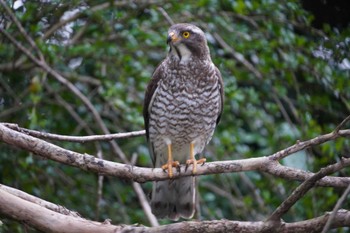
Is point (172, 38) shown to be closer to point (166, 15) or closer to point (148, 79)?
point (166, 15)

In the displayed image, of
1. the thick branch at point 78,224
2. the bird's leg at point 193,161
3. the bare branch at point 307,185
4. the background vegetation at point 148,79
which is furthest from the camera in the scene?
the background vegetation at point 148,79

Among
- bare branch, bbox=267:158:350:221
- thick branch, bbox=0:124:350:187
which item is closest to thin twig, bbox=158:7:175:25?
thick branch, bbox=0:124:350:187

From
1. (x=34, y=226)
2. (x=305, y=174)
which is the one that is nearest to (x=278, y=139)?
(x=305, y=174)

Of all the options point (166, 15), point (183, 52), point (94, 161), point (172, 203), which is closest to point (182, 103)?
point (183, 52)

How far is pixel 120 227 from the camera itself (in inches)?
117

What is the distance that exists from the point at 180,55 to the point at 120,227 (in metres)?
1.63

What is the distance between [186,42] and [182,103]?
39 centimetres

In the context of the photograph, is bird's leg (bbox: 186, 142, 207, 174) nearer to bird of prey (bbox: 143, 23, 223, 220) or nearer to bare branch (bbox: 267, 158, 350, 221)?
bird of prey (bbox: 143, 23, 223, 220)

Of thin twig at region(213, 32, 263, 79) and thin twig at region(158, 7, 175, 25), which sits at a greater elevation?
thin twig at region(158, 7, 175, 25)

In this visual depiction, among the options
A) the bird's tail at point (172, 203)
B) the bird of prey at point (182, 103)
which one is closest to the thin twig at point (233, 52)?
the bird of prey at point (182, 103)

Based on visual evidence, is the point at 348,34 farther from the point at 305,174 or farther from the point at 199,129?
the point at 305,174

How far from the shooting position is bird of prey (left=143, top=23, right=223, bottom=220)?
13.9ft

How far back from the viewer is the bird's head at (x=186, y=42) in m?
4.23

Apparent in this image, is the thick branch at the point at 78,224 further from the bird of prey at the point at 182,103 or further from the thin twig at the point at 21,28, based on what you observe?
the thin twig at the point at 21,28
